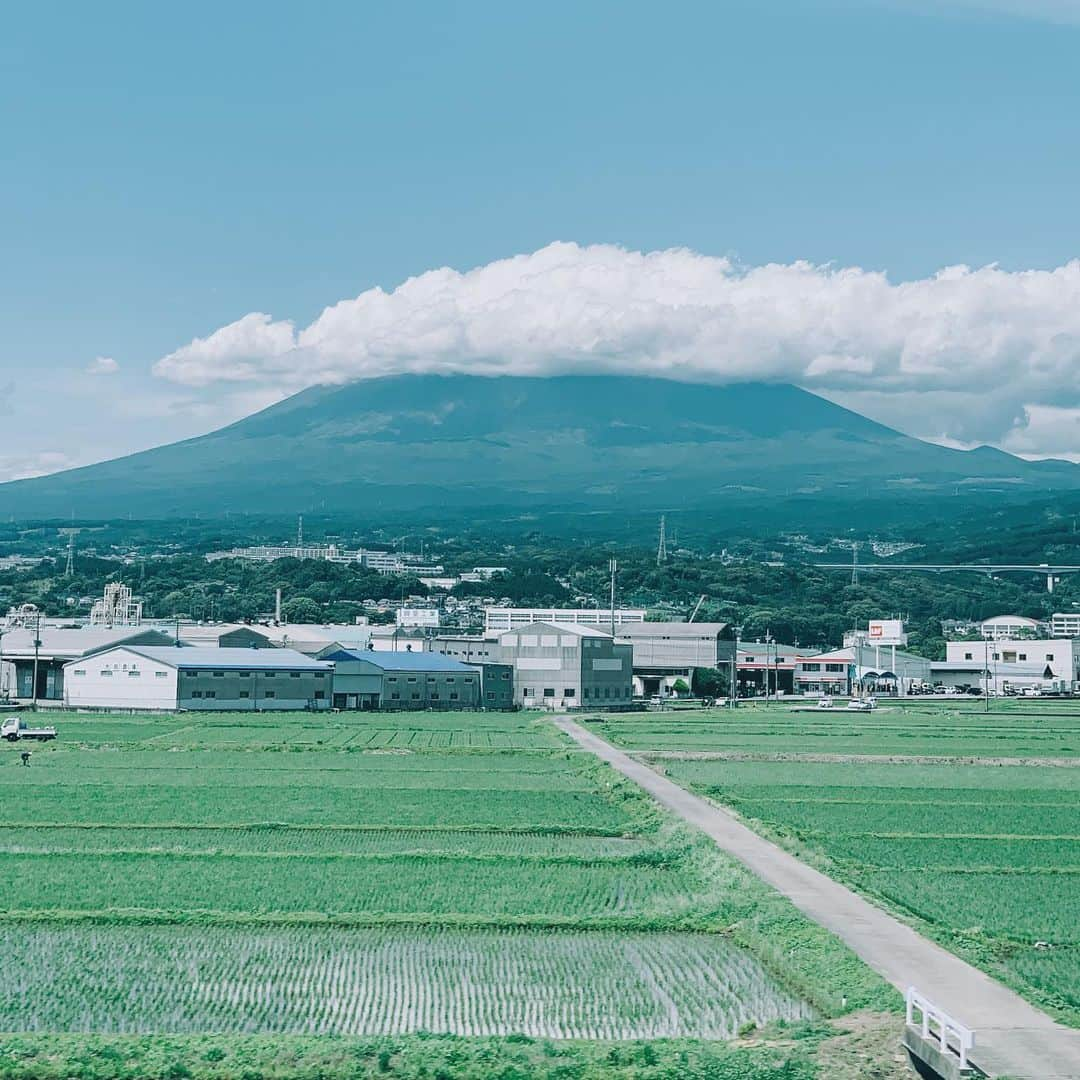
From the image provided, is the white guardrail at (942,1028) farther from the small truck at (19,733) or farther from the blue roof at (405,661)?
the blue roof at (405,661)

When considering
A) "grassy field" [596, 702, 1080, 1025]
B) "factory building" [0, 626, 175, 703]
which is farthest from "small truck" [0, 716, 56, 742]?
"factory building" [0, 626, 175, 703]

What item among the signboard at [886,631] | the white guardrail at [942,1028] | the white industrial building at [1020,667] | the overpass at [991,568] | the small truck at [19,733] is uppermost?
the overpass at [991,568]

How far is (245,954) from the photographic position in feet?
47.1

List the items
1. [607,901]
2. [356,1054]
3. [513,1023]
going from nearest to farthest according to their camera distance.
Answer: [356,1054], [513,1023], [607,901]

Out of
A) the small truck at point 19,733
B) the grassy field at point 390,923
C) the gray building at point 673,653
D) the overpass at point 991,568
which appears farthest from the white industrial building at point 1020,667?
the overpass at point 991,568

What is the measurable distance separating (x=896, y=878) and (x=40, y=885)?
399 inches

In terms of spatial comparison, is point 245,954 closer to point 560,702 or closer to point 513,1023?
point 513,1023

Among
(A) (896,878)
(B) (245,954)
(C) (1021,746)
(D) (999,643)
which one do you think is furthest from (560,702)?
(B) (245,954)

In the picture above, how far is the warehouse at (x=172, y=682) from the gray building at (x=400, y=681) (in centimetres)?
288

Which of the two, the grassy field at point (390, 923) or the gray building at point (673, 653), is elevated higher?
the grassy field at point (390, 923)

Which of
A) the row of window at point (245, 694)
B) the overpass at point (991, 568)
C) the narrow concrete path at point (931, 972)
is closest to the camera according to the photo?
the narrow concrete path at point (931, 972)

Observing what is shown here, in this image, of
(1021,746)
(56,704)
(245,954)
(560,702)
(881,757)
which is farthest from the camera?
(560,702)

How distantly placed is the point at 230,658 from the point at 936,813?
37.1 metres

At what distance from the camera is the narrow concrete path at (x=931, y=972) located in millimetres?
11133
